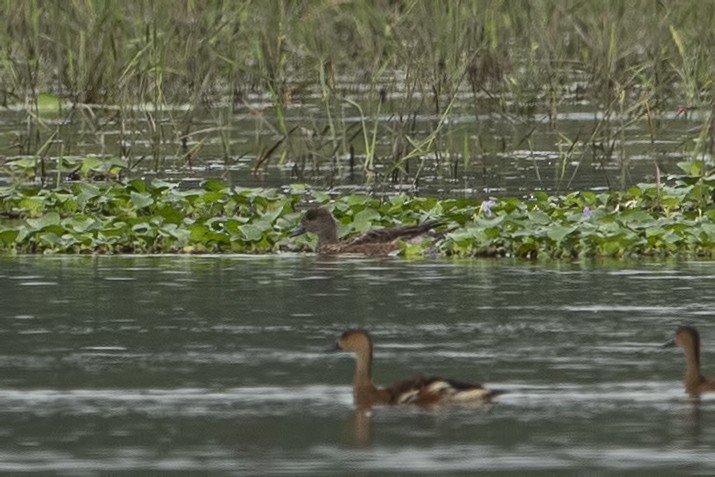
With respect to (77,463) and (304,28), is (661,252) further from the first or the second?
(304,28)

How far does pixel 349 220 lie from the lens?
588 inches

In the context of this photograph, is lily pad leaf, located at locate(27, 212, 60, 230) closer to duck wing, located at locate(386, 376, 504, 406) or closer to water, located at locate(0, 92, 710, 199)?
water, located at locate(0, 92, 710, 199)

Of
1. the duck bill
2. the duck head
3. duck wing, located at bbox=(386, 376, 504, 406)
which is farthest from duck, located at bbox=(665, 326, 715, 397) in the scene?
the duck bill

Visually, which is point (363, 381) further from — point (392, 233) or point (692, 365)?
point (392, 233)

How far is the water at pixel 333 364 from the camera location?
7770 millimetres

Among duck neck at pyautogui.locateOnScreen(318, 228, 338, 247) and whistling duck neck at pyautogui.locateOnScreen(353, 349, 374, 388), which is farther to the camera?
duck neck at pyautogui.locateOnScreen(318, 228, 338, 247)

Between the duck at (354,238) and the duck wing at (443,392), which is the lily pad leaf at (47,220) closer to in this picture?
the duck at (354,238)

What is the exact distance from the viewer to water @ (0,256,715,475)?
25.5 ft

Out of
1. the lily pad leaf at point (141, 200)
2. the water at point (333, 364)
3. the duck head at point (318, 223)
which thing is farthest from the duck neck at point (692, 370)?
the lily pad leaf at point (141, 200)

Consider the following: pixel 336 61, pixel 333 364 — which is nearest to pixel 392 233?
pixel 333 364

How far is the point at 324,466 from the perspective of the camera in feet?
24.7

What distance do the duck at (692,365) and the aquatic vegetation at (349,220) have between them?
161 inches

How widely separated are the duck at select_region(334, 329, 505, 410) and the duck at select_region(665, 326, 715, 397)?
831 millimetres

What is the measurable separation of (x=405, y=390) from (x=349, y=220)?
6.23m
